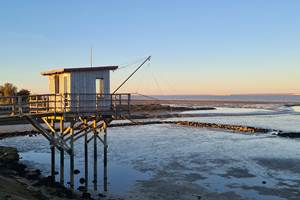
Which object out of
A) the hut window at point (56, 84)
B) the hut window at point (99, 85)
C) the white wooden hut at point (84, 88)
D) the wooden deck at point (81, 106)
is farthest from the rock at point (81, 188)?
the hut window at point (56, 84)

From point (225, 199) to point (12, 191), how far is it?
38.3 ft

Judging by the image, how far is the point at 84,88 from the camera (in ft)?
88.3

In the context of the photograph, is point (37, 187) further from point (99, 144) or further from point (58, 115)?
point (99, 144)

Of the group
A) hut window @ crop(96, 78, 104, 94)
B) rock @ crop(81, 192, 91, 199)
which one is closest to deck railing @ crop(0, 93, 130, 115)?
hut window @ crop(96, 78, 104, 94)

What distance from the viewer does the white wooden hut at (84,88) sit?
85.2ft

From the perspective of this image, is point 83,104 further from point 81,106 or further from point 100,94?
point 100,94

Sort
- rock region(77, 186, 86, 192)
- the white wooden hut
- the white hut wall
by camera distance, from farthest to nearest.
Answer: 1. the white hut wall
2. the white wooden hut
3. rock region(77, 186, 86, 192)

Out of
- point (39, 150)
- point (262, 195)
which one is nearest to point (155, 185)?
point (262, 195)

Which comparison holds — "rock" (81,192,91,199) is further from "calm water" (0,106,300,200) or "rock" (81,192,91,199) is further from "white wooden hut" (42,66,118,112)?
"white wooden hut" (42,66,118,112)

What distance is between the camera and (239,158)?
35656 millimetres

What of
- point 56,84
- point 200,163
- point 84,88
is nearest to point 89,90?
point 84,88

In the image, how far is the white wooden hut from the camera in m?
26.0

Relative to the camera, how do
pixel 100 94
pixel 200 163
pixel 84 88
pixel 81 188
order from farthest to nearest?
pixel 200 163
pixel 84 88
pixel 100 94
pixel 81 188

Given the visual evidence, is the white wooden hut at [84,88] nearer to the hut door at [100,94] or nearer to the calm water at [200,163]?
the hut door at [100,94]
